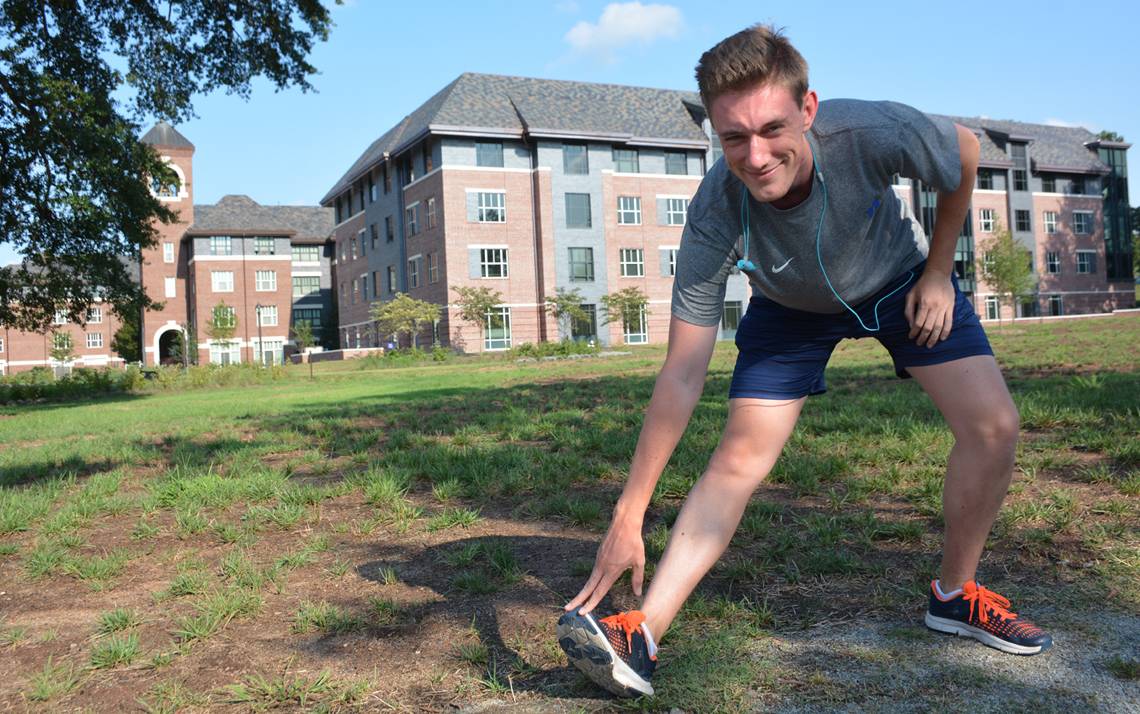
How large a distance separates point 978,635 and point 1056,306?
224 ft

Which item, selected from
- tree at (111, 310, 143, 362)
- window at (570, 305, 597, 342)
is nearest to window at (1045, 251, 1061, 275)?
window at (570, 305, 597, 342)

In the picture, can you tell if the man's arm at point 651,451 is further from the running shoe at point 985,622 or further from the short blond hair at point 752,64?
the running shoe at point 985,622

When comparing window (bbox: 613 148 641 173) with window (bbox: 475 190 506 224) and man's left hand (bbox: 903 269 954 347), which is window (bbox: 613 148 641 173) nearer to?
window (bbox: 475 190 506 224)

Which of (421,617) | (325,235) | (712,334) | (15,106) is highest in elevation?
(325,235)

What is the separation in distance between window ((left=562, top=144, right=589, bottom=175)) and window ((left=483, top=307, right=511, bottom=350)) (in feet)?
27.3

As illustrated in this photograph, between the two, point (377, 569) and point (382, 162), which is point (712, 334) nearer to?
point (377, 569)

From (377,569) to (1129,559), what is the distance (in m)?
3.14

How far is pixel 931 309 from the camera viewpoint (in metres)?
2.63

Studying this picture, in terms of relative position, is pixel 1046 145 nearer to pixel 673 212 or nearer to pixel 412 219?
pixel 673 212

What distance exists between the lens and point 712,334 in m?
2.50

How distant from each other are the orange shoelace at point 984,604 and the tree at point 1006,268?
166ft

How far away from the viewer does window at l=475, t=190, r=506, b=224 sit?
143 ft

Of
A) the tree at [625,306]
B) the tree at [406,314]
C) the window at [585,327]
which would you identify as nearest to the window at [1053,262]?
the tree at [625,306]

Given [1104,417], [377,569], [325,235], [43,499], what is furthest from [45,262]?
[325,235]
